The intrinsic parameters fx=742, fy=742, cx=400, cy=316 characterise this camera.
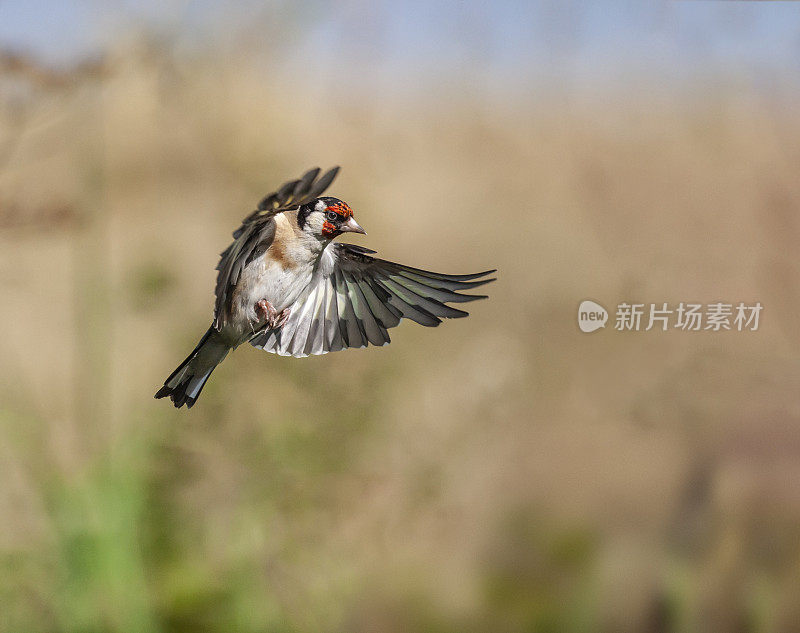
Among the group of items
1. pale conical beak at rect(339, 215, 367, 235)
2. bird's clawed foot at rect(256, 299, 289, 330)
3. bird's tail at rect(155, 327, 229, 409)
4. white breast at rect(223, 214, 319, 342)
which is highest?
pale conical beak at rect(339, 215, 367, 235)

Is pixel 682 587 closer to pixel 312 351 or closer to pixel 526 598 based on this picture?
pixel 526 598

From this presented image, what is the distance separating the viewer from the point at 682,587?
1411mm

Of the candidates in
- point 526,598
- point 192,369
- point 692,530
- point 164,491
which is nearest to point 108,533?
point 164,491

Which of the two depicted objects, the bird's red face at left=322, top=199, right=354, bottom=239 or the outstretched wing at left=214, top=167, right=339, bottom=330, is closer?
the outstretched wing at left=214, top=167, right=339, bottom=330

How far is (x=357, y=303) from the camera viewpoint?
0.80 meters

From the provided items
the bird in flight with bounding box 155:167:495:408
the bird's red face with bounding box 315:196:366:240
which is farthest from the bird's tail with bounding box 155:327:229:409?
the bird's red face with bounding box 315:196:366:240

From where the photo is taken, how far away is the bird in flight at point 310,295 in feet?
2.31

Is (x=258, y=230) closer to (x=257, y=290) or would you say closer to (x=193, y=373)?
(x=257, y=290)

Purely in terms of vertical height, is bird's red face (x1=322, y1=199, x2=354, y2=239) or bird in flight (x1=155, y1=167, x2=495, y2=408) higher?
bird's red face (x1=322, y1=199, x2=354, y2=239)

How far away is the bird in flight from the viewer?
70 centimetres

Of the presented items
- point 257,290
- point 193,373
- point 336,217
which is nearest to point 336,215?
point 336,217

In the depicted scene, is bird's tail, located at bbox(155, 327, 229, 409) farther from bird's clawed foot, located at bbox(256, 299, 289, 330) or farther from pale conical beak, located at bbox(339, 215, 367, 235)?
pale conical beak, located at bbox(339, 215, 367, 235)

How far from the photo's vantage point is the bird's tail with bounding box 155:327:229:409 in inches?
28.5

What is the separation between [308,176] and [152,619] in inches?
32.3
